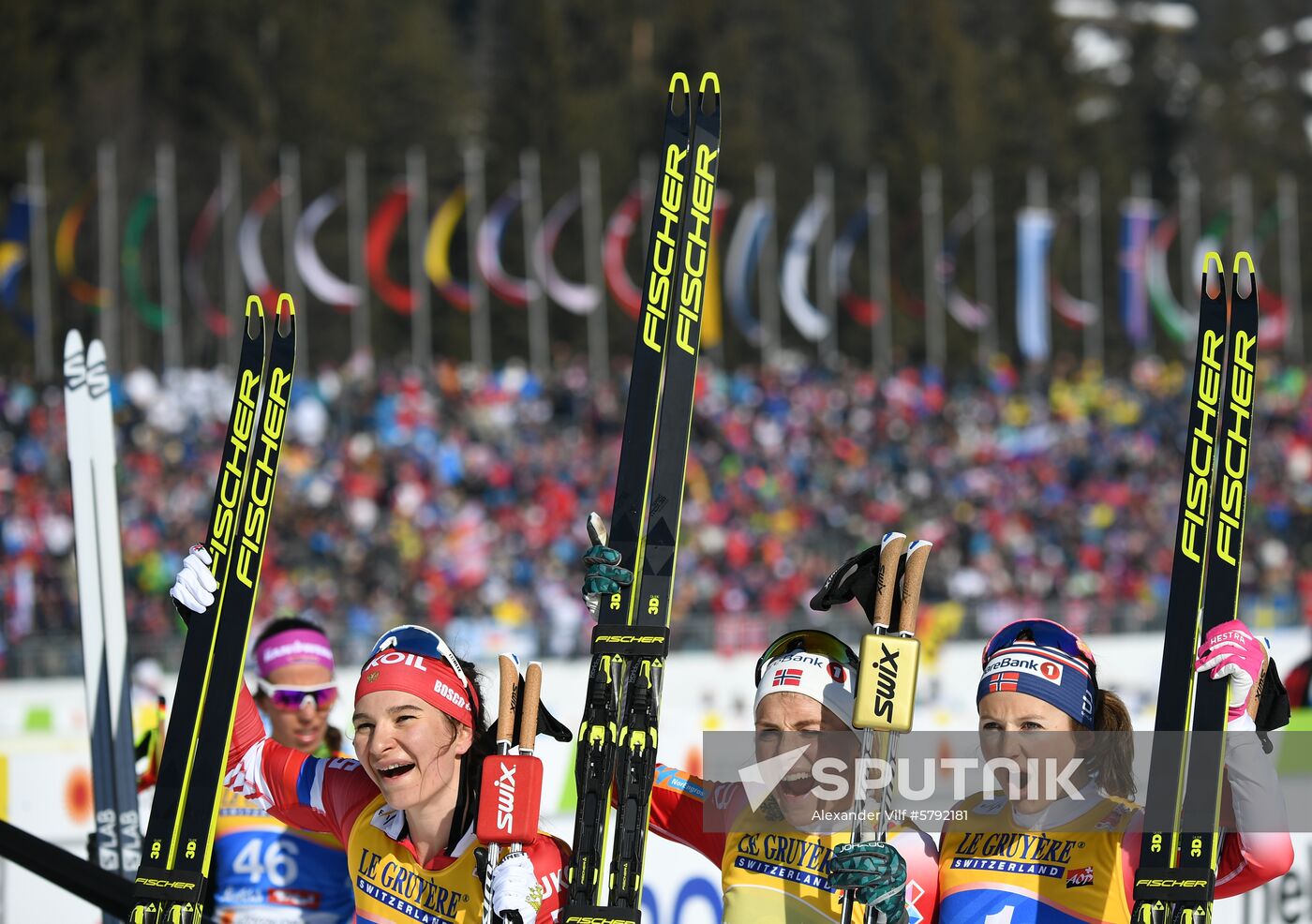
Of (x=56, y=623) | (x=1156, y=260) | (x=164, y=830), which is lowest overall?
(x=164, y=830)

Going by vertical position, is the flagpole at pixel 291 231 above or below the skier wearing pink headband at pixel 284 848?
above

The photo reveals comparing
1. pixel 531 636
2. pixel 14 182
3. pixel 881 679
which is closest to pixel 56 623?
pixel 531 636

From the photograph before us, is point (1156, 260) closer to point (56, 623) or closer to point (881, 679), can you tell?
point (56, 623)

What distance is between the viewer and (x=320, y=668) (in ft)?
21.1

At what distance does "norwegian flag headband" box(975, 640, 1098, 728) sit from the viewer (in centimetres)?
436

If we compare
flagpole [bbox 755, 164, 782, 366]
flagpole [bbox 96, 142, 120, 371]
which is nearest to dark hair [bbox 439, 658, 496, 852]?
flagpole [bbox 96, 142, 120, 371]

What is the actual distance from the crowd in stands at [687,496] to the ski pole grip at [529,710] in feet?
41.2

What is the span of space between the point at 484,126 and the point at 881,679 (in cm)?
4624

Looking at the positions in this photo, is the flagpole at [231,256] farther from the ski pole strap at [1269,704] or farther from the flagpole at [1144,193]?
the ski pole strap at [1269,704]

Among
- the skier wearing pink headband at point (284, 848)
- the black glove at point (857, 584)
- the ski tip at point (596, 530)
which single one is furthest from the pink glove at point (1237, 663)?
the skier wearing pink headband at point (284, 848)

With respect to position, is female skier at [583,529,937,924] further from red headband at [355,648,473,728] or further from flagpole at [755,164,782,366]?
flagpole at [755,164,782,366]

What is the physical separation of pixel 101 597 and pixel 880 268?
34.2 m

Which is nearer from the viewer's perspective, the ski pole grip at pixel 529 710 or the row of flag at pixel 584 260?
the ski pole grip at pixel 529 710

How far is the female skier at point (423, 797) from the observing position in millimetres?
4402
